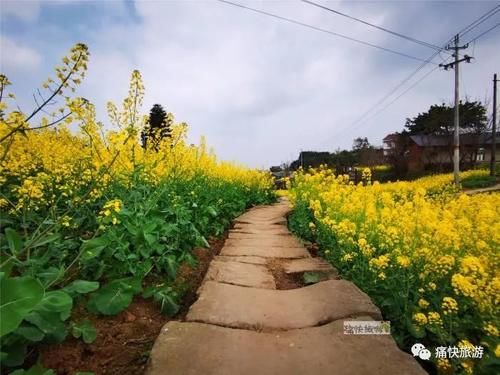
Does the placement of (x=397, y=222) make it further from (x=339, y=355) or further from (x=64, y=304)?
(x=64, y=304)

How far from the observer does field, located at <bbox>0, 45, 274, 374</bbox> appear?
63.6 inches

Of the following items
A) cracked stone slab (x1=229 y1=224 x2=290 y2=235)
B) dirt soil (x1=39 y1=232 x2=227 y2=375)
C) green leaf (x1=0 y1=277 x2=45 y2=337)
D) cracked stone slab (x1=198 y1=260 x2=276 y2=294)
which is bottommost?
dirt soil (x1=39 y1=232 x2=227 y2=375)

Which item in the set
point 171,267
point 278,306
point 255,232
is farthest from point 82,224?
point 255,232

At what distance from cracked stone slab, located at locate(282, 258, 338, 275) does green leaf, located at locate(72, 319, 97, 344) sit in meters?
2.11

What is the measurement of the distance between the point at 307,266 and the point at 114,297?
2.10m

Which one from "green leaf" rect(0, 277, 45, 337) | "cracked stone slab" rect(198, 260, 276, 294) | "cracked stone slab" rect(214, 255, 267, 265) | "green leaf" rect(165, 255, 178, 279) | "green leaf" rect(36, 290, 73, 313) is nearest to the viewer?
"green leaf" rect(0, 277, 45, 337)

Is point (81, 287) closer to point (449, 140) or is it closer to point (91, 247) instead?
point (91, 247)

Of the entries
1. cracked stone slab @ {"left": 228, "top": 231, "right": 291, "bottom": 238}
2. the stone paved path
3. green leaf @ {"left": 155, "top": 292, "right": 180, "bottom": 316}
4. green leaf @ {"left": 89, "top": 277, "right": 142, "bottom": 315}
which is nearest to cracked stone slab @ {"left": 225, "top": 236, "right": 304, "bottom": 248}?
cracked stone slab @ {"left": 228, "top": 231, "right": 291, "bottom": 238}

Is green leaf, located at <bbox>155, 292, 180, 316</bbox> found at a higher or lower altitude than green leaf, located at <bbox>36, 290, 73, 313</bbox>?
lower

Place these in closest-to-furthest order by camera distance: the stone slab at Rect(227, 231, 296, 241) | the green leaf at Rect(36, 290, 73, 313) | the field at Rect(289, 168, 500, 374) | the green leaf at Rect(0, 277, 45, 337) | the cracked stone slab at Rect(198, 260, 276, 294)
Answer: the green leaf at Rect(0, 277, 45, 337) → the green leaf at Rect(36, 290, 73, 313) → the field at Rect(289, 168, 500, 374) → the cracked stone slab at Rect(198, 260, 276, 294) → the stone slab at Rect(227, 231, 296, 241)

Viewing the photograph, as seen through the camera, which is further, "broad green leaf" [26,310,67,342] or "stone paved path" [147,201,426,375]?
"stone paved path" [147,201,426,375]

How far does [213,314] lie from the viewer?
7.81ft

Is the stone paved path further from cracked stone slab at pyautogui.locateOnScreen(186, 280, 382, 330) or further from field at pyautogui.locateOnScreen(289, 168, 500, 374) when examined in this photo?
field at pyautogui.locateOnScreen(289, 168, 500, 374)

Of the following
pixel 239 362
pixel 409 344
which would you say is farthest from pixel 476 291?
pixel 239 362
